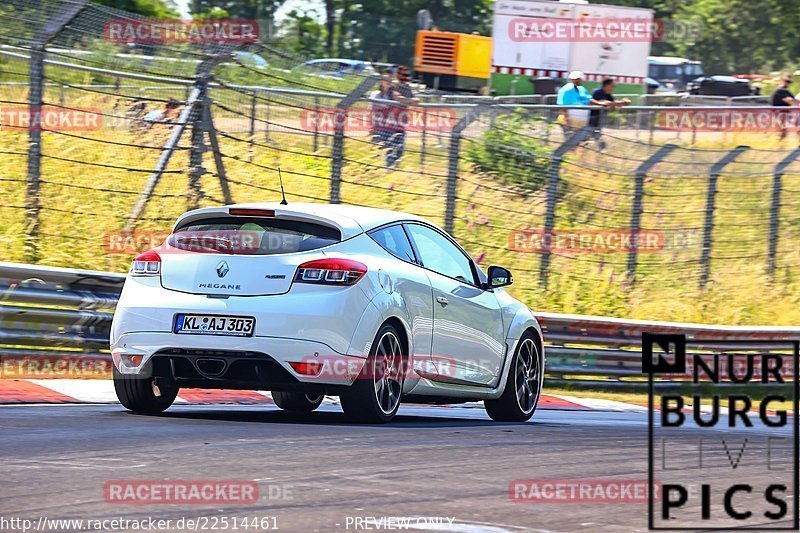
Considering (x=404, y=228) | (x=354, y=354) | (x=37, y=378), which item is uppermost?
(x=404, y=228)

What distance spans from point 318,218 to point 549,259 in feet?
29.6

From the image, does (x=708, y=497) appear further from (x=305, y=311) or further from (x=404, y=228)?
(x=404, y=228)

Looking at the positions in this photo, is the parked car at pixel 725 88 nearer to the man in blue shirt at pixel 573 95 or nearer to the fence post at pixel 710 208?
the man in blue shirt at pixel 573 95

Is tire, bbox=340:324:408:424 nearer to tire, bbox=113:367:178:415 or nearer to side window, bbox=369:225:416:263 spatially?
side window, bbox=369:225:416:263

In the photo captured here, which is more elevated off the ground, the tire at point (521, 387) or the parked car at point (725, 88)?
the parked car at point (725, 88)

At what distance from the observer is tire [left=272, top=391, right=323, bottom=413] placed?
10.4m

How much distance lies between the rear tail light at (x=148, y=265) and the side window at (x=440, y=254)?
177 centimetres

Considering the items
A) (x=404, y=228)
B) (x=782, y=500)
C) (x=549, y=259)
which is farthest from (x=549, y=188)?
(x=782, y=500)

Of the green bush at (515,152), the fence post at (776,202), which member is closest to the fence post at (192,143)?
the green bush at (515,152)

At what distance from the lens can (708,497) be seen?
248 inches

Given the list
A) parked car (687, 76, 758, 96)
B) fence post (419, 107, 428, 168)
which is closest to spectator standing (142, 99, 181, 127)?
fence post (419, 107, 428, 168)

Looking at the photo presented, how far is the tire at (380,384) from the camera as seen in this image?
8.54m

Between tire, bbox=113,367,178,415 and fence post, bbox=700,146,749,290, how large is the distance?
10.8 metres

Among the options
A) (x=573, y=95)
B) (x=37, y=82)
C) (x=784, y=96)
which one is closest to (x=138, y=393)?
(x=37, y=82)
